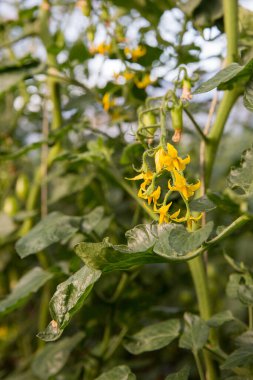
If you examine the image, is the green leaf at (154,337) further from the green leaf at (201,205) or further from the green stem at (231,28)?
the green stem at (231,28)

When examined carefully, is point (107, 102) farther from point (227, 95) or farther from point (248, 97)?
point (248, 97)

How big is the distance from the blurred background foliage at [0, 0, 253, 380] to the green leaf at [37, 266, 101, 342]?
8.4 inches

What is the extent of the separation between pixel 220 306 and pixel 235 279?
0.60m

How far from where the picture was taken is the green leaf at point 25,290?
2.06ft

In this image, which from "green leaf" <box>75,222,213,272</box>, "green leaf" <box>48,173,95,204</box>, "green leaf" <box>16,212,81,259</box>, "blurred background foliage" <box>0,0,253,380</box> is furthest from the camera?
"green leaf" <box>48,173,95,204</box>

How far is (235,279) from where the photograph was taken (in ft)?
2.12

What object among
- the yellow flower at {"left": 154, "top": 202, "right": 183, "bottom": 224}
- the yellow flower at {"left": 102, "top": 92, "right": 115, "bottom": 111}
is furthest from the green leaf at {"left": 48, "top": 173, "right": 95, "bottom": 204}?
the yellow flower at {"left": 154, "top": 202, "right": 183, "bottom": 224}

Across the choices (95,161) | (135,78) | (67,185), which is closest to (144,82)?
(135,78)

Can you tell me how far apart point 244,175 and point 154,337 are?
272mm

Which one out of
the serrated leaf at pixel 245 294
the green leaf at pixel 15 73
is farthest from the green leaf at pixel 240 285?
the green leaf at pixel 15 73

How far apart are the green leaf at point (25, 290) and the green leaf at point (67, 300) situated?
0.69 ft

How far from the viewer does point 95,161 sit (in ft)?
2.46

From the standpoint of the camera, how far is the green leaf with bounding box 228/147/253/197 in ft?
1.48

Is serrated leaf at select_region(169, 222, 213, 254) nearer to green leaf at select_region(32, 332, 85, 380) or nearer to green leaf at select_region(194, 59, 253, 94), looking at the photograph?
green leaf at select_region(194, 59, 253, 94)
